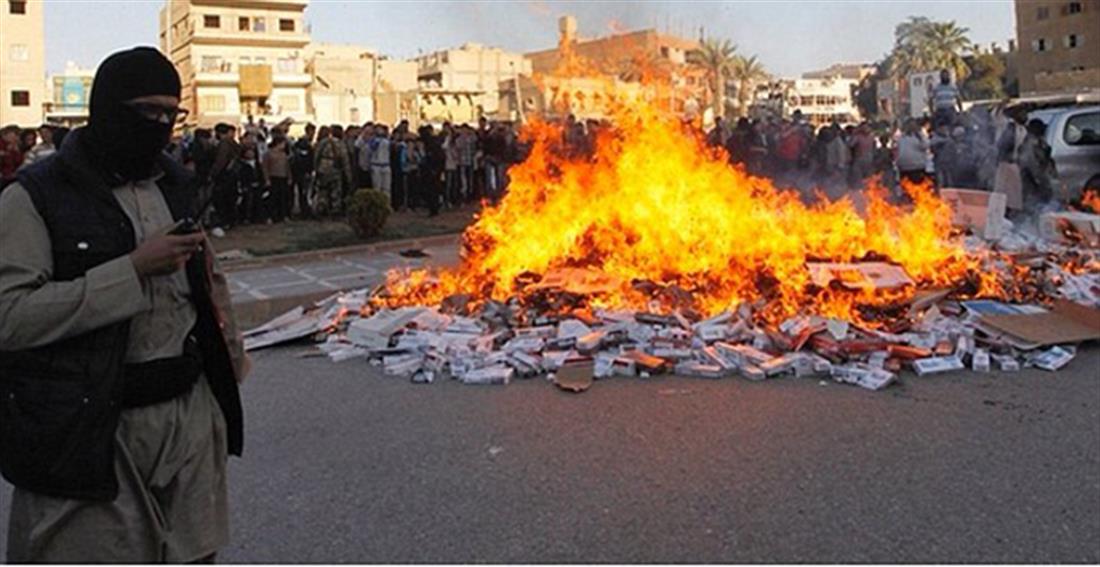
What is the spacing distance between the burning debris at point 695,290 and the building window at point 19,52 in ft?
186

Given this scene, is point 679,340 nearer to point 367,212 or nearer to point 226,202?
point 367,212

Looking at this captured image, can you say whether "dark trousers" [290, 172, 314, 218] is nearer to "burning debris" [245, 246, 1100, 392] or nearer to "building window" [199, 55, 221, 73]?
"burning debris" [245, 246, 1100, 392]

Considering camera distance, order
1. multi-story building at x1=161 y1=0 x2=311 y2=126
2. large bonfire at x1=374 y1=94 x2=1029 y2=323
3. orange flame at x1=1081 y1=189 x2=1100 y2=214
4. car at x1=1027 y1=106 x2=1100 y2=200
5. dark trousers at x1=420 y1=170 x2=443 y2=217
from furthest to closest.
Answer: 1. multi-story building at x1=161 y1=0 x2=311 y2=126
2. dark trousers at x1=420 y1=170 x2=443 y2=217
3. car at x1=1027 y1=106 x2=1100 y2=200
4. orange flame at x1=1081 y1=189 x2=1100 y2=214
5. large bonfire at x1=374 y1=94 x2=1029 y2=323

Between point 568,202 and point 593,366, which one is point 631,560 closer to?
point 593,366

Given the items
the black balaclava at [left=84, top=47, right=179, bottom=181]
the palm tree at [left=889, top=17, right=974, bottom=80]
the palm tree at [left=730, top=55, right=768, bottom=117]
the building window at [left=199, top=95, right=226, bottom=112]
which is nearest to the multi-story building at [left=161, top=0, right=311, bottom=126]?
the building window at [left=199, top=95, right=226, bottom=112]

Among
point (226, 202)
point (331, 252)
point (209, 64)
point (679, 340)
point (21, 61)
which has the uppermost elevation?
point (209, 64)

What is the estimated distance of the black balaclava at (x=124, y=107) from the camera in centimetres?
210

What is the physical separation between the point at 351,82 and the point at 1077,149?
68.1 metres

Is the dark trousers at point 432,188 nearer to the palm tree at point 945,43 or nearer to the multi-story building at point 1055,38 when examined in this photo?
the multi-story building at point 1055,38

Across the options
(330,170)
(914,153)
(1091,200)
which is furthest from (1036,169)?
(330,170)

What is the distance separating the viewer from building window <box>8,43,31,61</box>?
55.4 meters

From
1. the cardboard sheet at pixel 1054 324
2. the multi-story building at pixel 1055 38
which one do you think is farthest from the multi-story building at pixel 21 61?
the cardboard sheet at pixel 1054 324

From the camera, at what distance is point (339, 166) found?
50.1 ft

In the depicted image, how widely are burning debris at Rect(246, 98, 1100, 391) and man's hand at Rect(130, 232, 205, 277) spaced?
4241 millimetres
